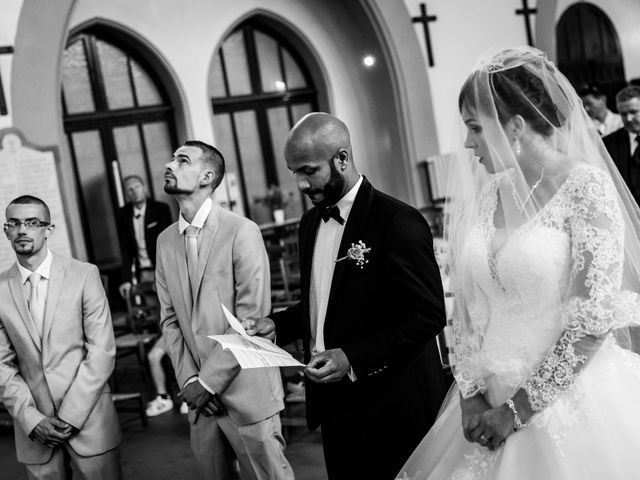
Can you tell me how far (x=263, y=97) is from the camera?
10.1 m

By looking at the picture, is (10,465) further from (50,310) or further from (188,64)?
(188,64)

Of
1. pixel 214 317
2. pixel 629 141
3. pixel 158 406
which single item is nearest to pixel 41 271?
pixel 214 317

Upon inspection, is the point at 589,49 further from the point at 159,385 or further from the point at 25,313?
the point at 25,313

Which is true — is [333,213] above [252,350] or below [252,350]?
above

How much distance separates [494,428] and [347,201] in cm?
82

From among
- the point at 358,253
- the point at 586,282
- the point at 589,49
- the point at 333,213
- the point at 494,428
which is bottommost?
the point at 494,428

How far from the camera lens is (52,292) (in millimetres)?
3143

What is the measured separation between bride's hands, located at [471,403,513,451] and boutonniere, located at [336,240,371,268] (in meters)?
0.57

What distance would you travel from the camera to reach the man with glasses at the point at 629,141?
16.2 ft

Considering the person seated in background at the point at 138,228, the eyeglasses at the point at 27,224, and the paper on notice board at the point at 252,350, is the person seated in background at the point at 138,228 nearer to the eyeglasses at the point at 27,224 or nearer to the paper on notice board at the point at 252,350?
the eyeglasses at the point at 27,224

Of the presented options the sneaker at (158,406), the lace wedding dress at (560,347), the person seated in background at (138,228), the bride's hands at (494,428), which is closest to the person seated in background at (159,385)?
the sneaker at (158,406)

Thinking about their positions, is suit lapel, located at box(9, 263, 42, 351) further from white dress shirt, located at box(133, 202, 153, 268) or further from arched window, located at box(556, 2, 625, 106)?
arched window, located at box(556, 2, 625, 106)

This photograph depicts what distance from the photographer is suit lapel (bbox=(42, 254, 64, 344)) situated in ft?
10.2

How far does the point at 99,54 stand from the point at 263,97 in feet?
7.14
